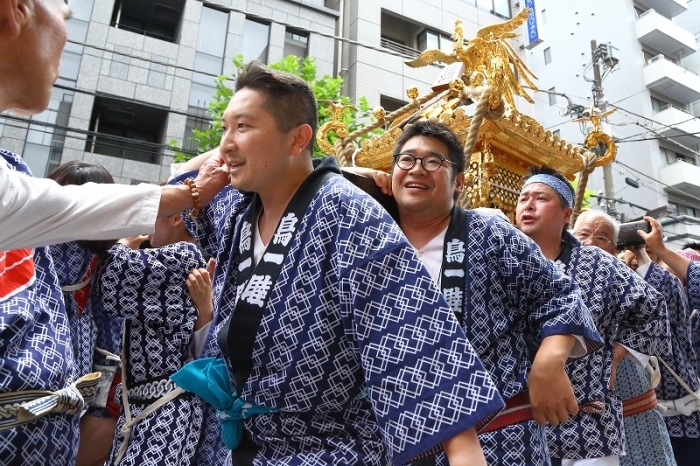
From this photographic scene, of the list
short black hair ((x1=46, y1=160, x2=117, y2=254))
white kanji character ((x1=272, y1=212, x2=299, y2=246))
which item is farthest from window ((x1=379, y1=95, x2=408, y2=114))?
white kanji character ((x1=272, y1=212, x2=299, y2=246))

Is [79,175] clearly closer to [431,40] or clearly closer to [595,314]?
[595,314]

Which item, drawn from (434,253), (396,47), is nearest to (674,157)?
(396,47)

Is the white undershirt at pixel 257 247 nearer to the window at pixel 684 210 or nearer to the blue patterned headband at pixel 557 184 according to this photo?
the blue patterned headband at pixel 557 184

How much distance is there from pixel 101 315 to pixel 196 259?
0.53 m

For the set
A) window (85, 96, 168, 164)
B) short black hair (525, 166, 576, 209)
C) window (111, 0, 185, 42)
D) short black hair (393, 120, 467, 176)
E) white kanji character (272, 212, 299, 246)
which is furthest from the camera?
window (111, 0, 185, 42)

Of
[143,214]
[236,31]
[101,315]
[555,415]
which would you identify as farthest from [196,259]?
[236,31]

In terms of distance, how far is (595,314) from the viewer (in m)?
2.54

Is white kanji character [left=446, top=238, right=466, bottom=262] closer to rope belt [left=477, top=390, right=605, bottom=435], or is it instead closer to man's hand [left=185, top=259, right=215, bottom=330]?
rope belt [left=477, top=390, right=605, bottom=435]

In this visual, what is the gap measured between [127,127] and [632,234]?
13.5 m

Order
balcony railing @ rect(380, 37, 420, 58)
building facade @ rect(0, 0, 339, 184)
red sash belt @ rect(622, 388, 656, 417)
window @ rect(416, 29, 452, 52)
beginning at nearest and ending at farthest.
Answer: red sash belt @ rect(622, 388, 656, 417) → building facade @ rect(0, 0, 339, 184) → balcony railing @ rect(380, 37, 420, 58) → window @ rect(416, 29, 452, 52)

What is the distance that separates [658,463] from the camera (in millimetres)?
3107

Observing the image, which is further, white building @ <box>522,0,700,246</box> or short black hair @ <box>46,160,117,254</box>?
white building @ <box>522,0,700,246</box>

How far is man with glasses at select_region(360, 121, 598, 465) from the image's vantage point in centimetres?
178

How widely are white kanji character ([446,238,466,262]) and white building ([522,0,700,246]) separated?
17.6m
